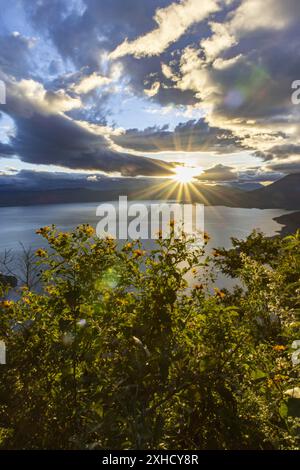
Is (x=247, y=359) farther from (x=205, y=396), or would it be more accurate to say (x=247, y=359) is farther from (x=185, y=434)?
(x=185, y=434)

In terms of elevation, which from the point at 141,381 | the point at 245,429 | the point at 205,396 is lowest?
the point at 245,429

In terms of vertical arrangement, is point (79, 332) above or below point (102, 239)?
below

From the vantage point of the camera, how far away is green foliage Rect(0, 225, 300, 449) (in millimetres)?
2557

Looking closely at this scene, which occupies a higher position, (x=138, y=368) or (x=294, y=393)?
(x=138, y=368)

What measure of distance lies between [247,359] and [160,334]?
3.00 feet

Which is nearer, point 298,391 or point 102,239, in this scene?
point 298,391

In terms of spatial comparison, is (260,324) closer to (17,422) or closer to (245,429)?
(245,429)

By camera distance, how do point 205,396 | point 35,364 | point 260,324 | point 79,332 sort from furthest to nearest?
point 260,324 < point 35,364 < point 79,332 < point 205,396

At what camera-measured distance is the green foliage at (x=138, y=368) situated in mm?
2557

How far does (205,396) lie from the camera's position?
2697 mm

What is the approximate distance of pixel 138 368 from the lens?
102 inches
